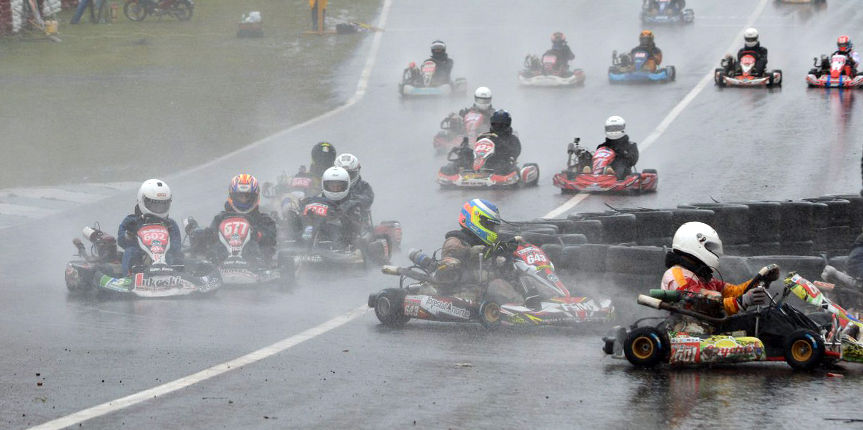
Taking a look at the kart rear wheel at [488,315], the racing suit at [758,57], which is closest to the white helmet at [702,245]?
the kart rear wheel at [488,315]

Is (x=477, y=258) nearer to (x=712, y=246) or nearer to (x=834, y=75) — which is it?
(x=712, y=246)

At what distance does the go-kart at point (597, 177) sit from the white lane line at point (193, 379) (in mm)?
8898

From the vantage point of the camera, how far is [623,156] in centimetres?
2022

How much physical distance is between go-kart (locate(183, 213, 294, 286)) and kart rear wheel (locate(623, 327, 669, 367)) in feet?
19.8

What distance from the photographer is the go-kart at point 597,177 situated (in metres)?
19.8

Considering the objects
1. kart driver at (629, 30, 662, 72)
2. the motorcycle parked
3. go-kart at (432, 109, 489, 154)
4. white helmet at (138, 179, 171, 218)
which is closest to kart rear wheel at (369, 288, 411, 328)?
white helmet at (138, 179, 171, 218)

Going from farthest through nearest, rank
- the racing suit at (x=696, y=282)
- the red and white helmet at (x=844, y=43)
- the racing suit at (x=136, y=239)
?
the red and white helmet at (x=844, y=43), the racing suit at (x=136, y=239), the racing suit at (x=696, y=282)

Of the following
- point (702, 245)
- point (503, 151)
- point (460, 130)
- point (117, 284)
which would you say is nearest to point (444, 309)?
point (702, 245)

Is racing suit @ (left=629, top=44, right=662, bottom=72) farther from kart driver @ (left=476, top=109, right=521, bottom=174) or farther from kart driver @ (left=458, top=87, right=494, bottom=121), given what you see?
kart driver @ (left=476, top=109, right=521, bottom=174)

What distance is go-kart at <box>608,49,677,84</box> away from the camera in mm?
31906

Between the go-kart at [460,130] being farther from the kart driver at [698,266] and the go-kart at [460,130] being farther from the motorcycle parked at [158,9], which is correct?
the motorcycle parked at [158,9]

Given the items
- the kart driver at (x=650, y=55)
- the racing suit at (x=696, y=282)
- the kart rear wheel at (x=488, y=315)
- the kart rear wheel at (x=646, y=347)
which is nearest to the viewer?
the kart rear wheel at (x=646, y=347)

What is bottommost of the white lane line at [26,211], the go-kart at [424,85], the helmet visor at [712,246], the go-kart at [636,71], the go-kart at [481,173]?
the white lane line at [26,211]

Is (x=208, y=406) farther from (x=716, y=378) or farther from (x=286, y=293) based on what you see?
(x=286, y=293)
